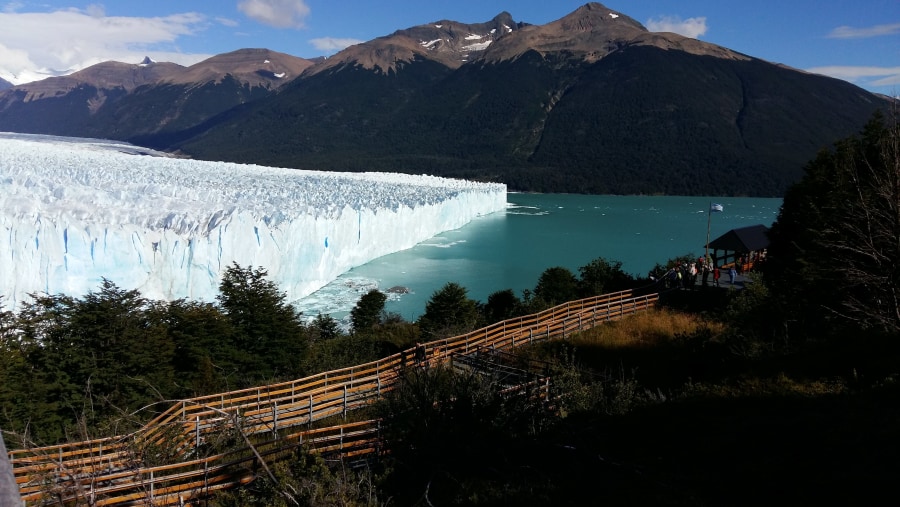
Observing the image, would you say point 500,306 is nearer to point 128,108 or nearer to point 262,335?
point 262,335

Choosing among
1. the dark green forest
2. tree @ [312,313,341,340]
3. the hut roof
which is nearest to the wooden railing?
the dark green forest

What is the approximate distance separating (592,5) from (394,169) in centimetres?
11399

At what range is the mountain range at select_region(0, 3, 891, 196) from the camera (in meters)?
92.9

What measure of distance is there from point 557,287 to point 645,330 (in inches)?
206

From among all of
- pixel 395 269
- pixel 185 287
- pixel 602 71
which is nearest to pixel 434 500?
pixel 185 287

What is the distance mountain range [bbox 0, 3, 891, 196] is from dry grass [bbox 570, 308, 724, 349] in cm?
7394

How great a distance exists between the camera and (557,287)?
17344 millimetres

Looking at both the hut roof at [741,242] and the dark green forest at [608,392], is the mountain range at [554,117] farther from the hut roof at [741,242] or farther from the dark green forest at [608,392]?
the dark green forest at [608,392]

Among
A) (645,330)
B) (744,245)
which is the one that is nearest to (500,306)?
(645,330)

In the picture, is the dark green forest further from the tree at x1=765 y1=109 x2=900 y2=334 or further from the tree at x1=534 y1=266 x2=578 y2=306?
the tree at x1=534 y1=266 x2=578 y2=306

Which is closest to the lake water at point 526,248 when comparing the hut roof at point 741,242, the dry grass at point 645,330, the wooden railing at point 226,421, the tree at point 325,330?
A: the tree at point 325,330

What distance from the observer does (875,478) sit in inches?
155

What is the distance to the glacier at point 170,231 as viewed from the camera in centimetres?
1474

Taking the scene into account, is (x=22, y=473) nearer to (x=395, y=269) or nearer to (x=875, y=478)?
(x=875, y=478)
